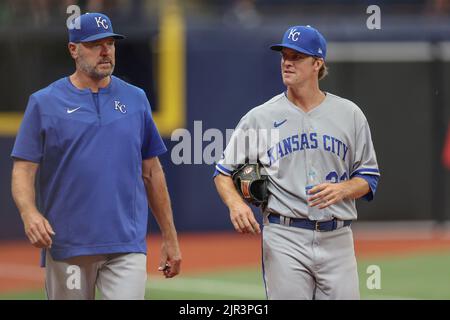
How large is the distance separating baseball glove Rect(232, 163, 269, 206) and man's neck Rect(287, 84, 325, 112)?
17.0 inches

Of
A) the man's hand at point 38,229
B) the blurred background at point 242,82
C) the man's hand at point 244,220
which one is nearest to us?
the man's hand at point 38,229

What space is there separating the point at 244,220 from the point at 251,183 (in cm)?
29

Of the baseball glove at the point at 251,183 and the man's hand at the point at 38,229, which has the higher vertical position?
the baseball glove at the point at 251,183

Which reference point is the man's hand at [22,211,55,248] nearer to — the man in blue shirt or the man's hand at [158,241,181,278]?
the man in blue shirt

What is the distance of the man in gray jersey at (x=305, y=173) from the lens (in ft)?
20.7

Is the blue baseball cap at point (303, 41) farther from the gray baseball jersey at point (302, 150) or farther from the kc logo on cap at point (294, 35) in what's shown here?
the gray baseball jersey at point (302, 150)

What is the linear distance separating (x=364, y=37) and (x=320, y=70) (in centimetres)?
1015

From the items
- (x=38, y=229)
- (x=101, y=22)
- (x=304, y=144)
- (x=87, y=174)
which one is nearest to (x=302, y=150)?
(x=304, y=144)

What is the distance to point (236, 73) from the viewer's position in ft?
53.7

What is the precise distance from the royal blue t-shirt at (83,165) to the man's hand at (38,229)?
0.90 feet

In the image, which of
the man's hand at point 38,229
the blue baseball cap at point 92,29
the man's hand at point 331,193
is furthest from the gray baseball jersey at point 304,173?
the man's hand at point 38,229

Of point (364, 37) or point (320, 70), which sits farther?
point (364, 37)
